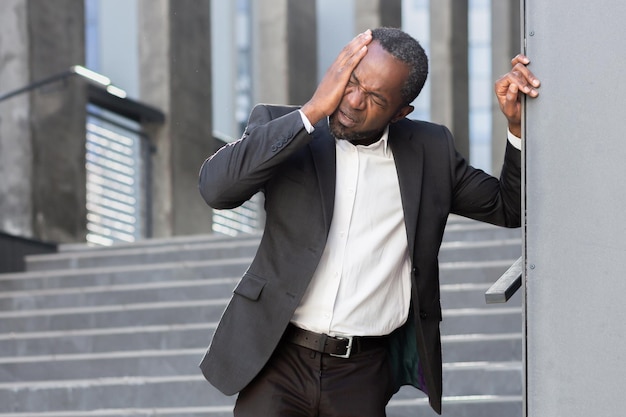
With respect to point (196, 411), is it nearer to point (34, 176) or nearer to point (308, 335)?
point (308, 335)

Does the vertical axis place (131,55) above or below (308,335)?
above

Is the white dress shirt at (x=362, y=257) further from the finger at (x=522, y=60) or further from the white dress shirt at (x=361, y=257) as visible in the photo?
the finger at (x=522, y=60)

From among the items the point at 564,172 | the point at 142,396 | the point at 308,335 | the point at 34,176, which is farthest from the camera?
the point at 34,176

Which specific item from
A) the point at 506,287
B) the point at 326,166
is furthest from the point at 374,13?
the point at 506,287

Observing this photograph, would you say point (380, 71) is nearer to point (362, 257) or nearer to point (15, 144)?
point (362, 257)

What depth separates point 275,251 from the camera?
3.25m

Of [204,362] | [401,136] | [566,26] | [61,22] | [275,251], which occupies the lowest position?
[204,362]

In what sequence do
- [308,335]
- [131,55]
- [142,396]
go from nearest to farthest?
[308,335]
[142,396]
[131,55]

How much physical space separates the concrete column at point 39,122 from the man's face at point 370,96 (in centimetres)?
906

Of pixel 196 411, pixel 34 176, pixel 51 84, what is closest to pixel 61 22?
pixel 51 84

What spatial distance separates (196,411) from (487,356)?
1.48 m

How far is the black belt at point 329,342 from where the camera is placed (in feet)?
10.5

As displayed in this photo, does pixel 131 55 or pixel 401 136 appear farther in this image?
pixel 131 55

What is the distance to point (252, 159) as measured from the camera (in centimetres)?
313
